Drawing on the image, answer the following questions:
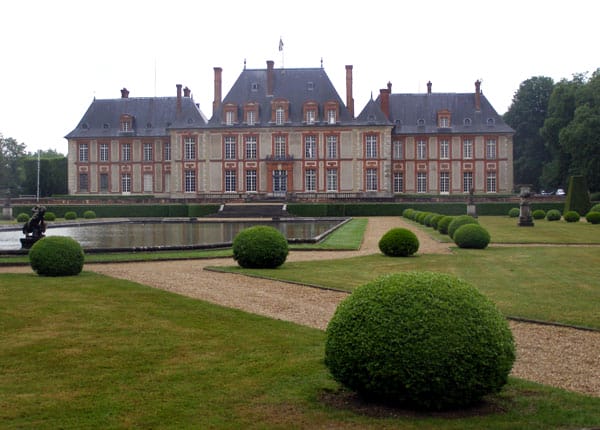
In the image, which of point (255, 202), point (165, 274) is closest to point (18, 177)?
point (255, 202)

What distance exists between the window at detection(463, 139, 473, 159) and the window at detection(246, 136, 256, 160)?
13552 mm

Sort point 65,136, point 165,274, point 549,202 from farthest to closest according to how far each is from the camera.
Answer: point 65,136
point 549,202
point 165,274

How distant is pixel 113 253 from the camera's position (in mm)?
15062

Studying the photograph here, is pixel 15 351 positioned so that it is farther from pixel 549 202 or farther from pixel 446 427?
pixel 549 202

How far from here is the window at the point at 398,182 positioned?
156ft

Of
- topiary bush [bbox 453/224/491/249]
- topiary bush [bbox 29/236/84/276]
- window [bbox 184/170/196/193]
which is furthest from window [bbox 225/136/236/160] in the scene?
topiary bush [bbox 29/236/84/276]

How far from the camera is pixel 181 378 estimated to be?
16.5 feet

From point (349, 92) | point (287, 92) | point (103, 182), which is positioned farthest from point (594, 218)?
point (103, 182)

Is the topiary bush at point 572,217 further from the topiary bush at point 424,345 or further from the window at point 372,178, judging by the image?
the topiary bush at point 424,345

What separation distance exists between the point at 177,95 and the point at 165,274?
37.6 metres

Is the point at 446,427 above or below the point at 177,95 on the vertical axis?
below

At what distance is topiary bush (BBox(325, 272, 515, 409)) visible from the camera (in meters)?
3.97

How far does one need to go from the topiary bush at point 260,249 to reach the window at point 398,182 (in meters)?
36.2

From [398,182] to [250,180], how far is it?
9.76 m
